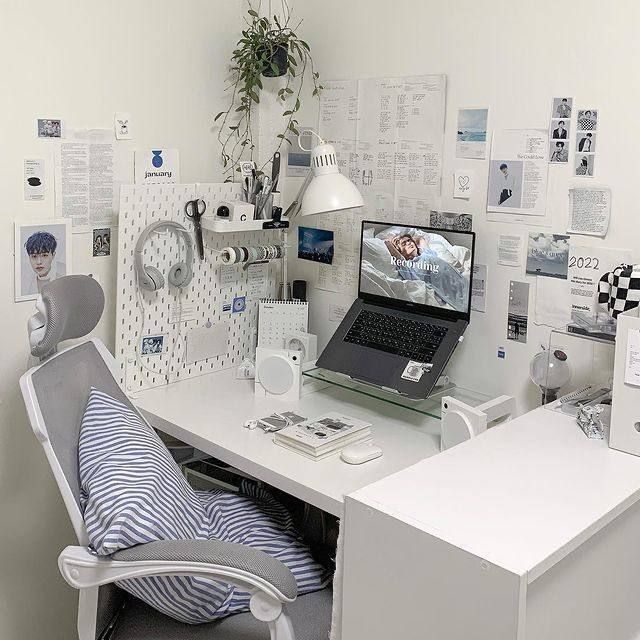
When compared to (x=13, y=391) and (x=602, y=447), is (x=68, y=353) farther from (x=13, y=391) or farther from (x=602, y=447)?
(x=602, y=447)

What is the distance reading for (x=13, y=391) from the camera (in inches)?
85.1

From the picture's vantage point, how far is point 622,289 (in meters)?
1.75

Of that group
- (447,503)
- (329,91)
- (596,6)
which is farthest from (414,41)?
(447,503)

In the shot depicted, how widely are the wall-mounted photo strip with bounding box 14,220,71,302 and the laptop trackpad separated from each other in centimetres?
84

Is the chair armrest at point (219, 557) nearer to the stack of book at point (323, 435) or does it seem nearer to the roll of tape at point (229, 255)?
the stack of book at point (323, 435)

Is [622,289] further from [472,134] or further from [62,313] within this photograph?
[62,313]

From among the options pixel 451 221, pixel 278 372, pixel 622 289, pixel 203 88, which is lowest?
pixel 278 372

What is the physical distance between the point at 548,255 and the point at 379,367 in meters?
0.52

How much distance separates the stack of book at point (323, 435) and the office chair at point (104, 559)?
32 cm

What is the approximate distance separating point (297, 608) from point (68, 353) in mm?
752

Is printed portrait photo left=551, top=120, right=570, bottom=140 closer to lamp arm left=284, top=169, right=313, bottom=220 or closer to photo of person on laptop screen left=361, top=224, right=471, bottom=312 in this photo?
photo of person on laptop screen left=361, top=224, right=471, bottom=312

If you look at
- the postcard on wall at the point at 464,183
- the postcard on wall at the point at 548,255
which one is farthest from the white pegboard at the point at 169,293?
the postcard on wall at the point at 548,255

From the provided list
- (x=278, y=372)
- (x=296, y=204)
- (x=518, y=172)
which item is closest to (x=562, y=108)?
(x=518, y=172)

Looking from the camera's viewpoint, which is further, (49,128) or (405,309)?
(405,309)
